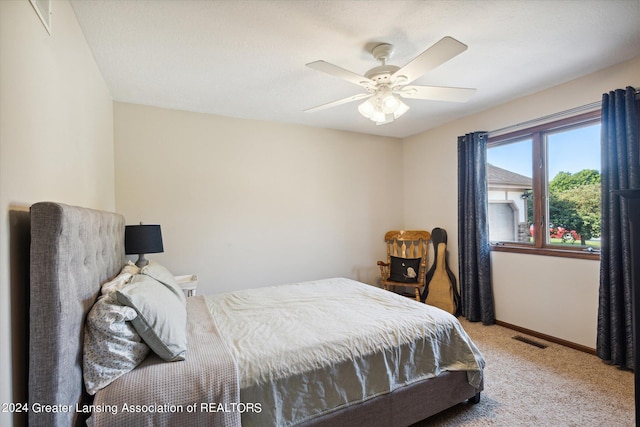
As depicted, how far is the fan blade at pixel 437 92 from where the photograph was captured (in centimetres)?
207

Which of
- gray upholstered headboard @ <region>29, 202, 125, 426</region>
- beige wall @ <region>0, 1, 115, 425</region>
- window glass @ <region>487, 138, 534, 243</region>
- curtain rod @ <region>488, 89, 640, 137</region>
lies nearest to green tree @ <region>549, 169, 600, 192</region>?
window glass @ <region>487, 138, 534, 243</region>

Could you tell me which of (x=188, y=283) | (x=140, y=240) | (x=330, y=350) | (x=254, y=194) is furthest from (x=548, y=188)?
(x=140, y=240)

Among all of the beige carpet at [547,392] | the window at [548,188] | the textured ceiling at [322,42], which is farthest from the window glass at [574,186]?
the beige carpet at [547,392]

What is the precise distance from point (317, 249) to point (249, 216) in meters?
1.01

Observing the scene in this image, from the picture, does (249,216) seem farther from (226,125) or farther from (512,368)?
(512,368)

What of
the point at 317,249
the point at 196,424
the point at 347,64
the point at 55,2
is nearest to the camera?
the point at 196,424

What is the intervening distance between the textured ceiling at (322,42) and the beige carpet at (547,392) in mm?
2453

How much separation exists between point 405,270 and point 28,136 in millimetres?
3787

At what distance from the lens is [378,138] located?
173 inches

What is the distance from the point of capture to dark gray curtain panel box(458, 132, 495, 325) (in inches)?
131

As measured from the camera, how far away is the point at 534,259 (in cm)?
300

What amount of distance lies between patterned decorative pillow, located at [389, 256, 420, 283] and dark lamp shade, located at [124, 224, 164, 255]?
9.49ft

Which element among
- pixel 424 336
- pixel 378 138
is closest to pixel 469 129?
pixel 378 138

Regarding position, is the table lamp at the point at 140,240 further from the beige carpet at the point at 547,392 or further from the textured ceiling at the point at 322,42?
the beige carpet at the point at 547,392
